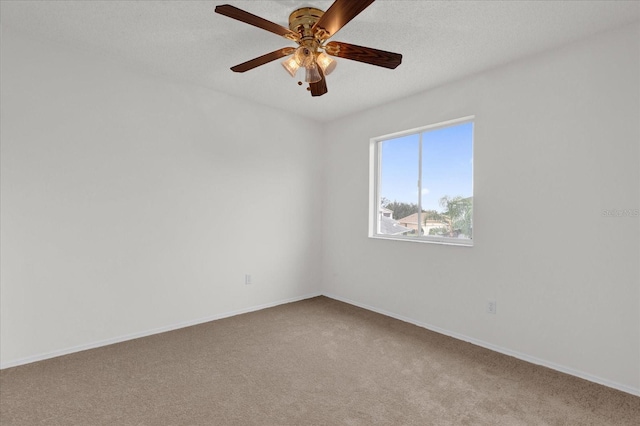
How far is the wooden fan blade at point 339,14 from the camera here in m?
1.63

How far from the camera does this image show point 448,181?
3.45 m

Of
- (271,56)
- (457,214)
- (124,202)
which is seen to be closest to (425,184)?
(457,214)

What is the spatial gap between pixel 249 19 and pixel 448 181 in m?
2.52

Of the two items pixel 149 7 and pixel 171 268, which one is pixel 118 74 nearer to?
pixel 149 7

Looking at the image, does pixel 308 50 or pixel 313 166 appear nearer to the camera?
pixel 308 50

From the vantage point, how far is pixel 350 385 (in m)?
2.29

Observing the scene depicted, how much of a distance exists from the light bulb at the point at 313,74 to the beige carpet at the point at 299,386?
6.99 feet

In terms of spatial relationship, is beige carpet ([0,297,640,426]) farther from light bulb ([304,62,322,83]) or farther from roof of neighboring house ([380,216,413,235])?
light bulb ([304,62,322,83])

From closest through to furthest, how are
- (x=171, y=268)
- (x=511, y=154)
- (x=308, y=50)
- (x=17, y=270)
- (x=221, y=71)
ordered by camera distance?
(x=308, y=50)
(x=17, y=270)
(x=511, y=154)
(x=221, y=71)
(x=171, y=268)

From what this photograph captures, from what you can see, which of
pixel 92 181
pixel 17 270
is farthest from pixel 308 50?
pixel 17 270

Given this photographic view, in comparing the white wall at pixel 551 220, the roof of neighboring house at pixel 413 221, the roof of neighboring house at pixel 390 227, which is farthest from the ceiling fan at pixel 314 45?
the roof of neighboring house at pixel 390 227

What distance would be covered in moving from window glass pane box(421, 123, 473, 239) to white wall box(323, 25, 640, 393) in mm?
212

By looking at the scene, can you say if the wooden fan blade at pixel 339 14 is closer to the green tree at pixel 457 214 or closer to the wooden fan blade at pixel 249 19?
the wooden fan blade at pixel 249 19

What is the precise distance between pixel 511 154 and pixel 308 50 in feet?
6.44
